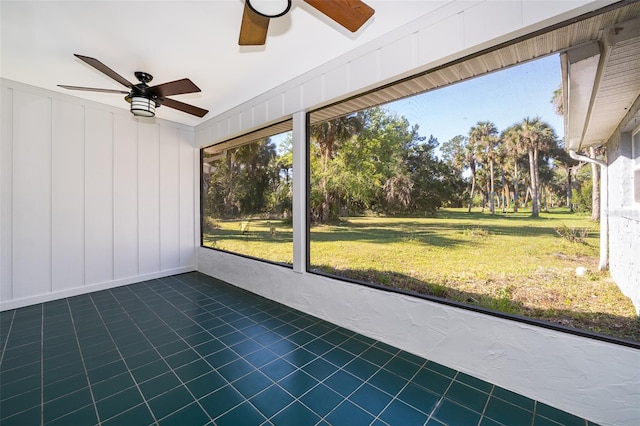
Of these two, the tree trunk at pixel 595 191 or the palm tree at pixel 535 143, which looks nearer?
the tree trunk at pixel 595 191

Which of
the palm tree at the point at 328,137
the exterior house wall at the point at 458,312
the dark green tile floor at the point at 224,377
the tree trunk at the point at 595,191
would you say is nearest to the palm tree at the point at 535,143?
the tree trunk at the point at 595,191

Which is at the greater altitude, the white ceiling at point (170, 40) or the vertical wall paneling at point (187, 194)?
the white ceiling at point (170, 40)

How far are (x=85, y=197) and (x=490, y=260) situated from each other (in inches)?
196

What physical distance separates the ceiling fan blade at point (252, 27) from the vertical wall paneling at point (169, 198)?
322 cm

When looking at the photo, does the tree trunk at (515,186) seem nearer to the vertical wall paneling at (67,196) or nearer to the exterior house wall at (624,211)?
the exterior house wall at (624,211)

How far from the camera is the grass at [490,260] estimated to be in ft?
6.03

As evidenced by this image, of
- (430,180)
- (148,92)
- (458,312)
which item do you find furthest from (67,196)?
(458,312)

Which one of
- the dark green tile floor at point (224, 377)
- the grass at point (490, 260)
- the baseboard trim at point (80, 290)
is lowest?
the dark green tile floor at point (224, 377)

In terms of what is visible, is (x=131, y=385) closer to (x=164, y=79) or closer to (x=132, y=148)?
(x=164, y=79)

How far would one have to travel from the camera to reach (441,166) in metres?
2.67

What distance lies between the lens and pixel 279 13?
A: 1.51m

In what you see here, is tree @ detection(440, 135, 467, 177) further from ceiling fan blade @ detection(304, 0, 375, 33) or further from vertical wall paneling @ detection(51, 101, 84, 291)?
vertical wall paneling @ detection(51, 101, 84, 291)

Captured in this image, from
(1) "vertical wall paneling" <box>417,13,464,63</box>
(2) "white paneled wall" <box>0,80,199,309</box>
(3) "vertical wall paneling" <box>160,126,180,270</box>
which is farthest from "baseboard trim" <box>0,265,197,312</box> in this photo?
(1) "vertical wall paneling" <box>417,13,464,63</box>

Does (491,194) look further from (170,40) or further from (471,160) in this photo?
(170,40)
